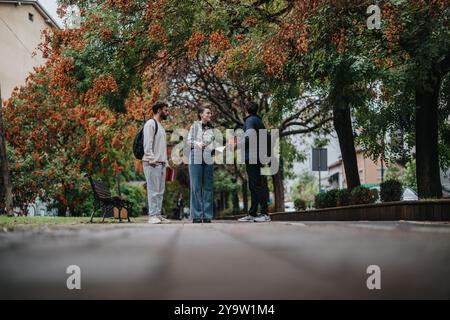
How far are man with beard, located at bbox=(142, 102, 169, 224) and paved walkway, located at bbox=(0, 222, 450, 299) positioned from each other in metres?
5.01

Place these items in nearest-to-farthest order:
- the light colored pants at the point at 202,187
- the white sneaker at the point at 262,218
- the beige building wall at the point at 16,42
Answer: the light colored pants at the point at 202,187 → the white sneaker at the point at 262,218 → the beige building wall at the point at 16,42

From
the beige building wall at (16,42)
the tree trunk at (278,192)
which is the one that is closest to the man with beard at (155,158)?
the tree trunk at (278,192)

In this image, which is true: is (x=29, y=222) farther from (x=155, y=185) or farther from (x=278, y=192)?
(x=278, y=192)

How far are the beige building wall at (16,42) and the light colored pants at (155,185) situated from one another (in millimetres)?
22480

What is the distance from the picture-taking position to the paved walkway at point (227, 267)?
3238mm

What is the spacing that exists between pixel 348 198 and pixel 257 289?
49.3ft

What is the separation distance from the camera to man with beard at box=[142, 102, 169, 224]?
10773 mm

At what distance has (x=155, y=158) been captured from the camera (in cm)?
1085

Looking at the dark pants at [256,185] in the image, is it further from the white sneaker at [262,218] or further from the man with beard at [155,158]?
the man with beard at [155,158]

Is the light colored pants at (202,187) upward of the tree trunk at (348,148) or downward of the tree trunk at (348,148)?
downward

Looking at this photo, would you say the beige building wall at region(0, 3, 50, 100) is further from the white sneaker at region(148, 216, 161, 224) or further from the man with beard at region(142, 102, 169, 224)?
the white sneaker at region(148, 216, 161, 224)

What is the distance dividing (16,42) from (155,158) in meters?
26.6

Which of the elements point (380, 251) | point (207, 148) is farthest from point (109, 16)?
point (380, 251)

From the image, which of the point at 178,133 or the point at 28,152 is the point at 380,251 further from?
the point at 178,133
